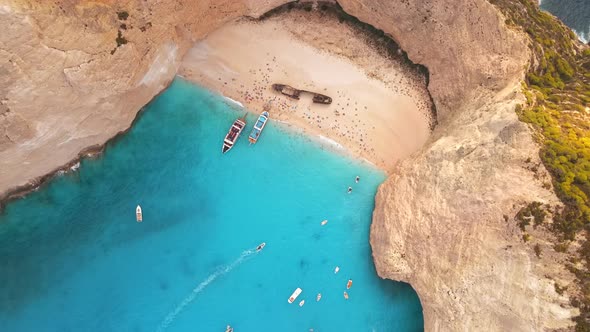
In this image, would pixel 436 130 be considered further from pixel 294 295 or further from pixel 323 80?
pixel 294 295

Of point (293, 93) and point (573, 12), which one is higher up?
point (573, 12)

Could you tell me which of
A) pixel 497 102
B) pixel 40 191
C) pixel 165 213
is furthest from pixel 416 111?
pixel 40 191

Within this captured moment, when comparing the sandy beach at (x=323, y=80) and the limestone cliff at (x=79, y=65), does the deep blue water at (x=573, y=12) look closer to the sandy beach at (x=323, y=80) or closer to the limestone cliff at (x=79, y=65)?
the sandy beach at (x=323, y=80)

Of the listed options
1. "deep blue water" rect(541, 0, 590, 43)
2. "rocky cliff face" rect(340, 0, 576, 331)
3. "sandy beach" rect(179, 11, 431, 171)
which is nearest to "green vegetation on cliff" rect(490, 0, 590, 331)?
"rocky cliff face" rect(340, 0, 576, 331)

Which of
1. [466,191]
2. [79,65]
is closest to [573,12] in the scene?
[466,191]

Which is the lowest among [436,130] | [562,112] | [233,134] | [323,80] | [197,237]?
[197,237]

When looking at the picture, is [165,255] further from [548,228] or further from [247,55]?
[548,228]

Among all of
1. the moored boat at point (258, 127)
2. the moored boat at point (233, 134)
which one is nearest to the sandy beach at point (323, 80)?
the moored boat at point (258, 127)
